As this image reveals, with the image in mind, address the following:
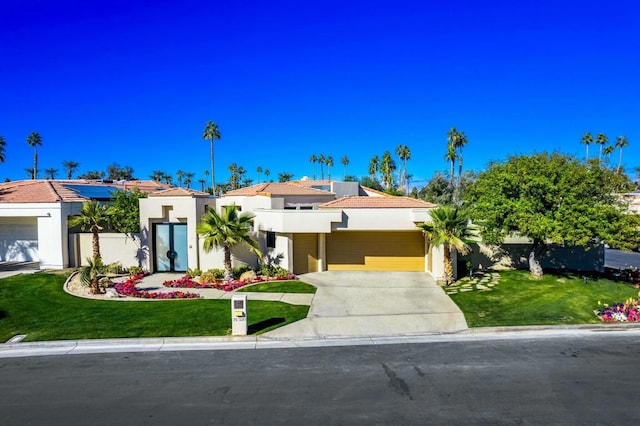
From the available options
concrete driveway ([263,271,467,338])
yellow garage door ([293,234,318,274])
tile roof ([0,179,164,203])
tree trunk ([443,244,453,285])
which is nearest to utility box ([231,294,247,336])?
concrete driveway ([263,271,467,338])

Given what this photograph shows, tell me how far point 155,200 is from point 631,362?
22545mm

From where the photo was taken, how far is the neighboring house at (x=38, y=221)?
78.9 ft

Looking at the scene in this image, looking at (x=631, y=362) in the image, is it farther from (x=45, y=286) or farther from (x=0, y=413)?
(x=45, y=286)

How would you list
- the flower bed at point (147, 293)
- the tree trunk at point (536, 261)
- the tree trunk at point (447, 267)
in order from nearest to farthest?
the flower bed at point (147, 293) < the tree trunk at point (447, 267) < the tree trunk at point (536, 261)

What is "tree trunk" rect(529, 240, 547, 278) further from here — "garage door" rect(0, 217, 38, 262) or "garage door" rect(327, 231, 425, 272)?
"garage door" rect(0, 217, 38, 262)

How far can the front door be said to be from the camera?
945 inches

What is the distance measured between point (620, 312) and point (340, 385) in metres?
11.8

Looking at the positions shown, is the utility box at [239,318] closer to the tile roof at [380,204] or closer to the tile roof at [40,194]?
the tile roof at [380,204]

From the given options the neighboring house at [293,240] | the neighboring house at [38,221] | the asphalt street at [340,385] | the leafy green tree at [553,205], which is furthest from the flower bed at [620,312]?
the neighboring house at [38,221]

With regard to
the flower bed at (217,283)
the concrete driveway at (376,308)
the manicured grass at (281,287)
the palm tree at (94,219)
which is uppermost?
the palm tree at (94,219)

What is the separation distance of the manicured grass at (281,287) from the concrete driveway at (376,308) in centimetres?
64

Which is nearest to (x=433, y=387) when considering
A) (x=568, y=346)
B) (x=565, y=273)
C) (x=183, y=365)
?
(x=568, y=346)

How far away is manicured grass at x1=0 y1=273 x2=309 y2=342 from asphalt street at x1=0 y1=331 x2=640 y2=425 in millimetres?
1631

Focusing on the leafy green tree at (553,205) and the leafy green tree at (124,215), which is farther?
the leafy green tree at (124,215)
